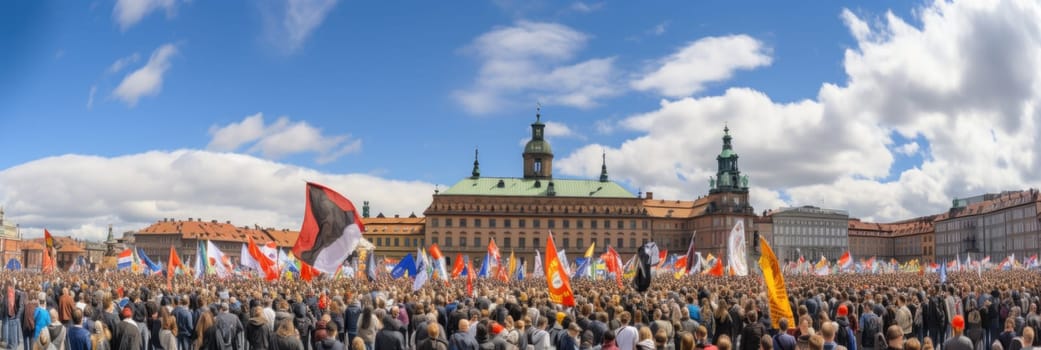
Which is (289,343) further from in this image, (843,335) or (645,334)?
(843,335)

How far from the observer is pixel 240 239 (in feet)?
559

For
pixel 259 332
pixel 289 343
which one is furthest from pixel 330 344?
pixel 259 332

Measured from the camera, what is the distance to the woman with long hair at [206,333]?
49.5 ft

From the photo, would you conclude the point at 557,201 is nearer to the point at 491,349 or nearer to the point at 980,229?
the point at 980,229

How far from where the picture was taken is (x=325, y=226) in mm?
18062

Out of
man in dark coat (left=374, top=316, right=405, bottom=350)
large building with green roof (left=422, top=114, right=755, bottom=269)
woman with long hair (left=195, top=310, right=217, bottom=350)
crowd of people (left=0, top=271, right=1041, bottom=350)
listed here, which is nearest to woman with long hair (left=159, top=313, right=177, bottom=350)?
crowd of people (left=0, top=271, right=1041, bottom=350)

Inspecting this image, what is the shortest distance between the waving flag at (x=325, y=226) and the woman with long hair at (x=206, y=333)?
114 inches

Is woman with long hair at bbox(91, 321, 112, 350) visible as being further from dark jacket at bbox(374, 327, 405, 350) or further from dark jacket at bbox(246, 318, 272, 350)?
dark jacket at bbox(374, 327, 405, 350)

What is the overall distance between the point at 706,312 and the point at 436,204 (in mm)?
105146

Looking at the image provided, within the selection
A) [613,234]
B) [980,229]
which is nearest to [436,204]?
[613,234]

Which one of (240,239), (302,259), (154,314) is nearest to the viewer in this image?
(302,259)

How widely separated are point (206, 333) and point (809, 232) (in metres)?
154

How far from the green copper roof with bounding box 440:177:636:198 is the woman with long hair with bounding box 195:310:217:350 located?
110036 millimetres

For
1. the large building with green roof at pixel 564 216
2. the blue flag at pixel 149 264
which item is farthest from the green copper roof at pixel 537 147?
the blue flag at pixel 149 264
